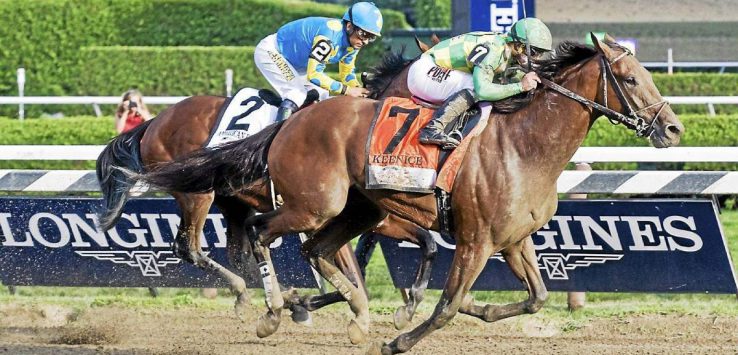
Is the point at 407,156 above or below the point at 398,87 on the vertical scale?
above

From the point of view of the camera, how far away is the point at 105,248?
26.1ft

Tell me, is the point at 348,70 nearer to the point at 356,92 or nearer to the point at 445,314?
the point at 356,92

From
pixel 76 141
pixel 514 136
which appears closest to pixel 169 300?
pixel 514 136

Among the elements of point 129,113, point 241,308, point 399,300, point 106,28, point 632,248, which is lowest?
point 106,28

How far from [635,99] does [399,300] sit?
296 centimetres

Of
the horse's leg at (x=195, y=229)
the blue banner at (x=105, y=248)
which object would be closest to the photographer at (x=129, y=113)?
the blue banner at (x=105, y=248)

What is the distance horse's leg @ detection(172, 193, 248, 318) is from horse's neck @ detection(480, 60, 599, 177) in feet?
6.59

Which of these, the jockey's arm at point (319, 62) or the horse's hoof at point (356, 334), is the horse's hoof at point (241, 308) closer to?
the horse's hoof at point (356, 334)

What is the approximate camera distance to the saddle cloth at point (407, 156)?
5797 millimetres

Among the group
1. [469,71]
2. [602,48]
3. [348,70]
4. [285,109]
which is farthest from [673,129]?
[285,109]

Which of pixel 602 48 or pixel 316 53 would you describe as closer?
pixel 602 48

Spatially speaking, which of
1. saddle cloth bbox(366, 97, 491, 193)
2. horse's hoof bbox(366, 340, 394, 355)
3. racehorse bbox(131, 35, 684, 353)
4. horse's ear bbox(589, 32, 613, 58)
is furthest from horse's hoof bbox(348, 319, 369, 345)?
horse's ear bbox(589, 32, 613, 58)

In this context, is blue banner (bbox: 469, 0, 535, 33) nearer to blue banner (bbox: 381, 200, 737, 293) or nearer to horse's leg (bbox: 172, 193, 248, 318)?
blue banner (bbox: 381, 200, 737, 293)

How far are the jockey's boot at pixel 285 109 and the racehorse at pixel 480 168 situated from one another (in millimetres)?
670
